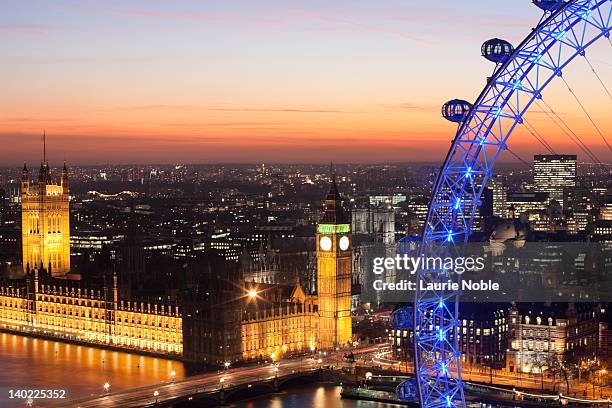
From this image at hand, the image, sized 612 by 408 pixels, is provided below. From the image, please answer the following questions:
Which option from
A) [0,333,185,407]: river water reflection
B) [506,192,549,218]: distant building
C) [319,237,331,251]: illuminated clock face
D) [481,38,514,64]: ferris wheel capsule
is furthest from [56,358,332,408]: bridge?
[506,192,549,218]: distant building

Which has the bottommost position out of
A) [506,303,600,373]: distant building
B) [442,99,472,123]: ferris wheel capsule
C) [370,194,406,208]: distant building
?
[506,303,600,373]: distant building

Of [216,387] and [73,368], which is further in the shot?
[73,368]

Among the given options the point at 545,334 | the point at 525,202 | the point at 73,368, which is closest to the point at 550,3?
the point at 545,334

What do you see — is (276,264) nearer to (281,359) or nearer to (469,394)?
(281,359)

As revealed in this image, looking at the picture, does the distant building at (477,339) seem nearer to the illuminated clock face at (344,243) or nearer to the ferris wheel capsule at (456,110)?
the illuminated clock face at (344,243)

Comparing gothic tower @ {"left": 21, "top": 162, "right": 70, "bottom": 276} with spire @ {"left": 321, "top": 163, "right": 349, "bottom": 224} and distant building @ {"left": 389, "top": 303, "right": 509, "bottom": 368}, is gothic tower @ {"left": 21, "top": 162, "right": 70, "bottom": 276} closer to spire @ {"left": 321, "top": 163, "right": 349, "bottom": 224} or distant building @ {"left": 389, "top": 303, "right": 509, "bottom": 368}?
spire @ {"left": 321, "top": 163, "right": 349, "bottom": 224}

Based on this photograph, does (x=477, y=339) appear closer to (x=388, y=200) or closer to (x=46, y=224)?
(x=46, y=224)

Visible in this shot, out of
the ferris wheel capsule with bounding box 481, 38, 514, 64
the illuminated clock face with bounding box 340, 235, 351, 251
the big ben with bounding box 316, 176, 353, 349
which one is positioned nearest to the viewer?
the ferris wheel capsule with bounding box 481, 38, 514, 64
